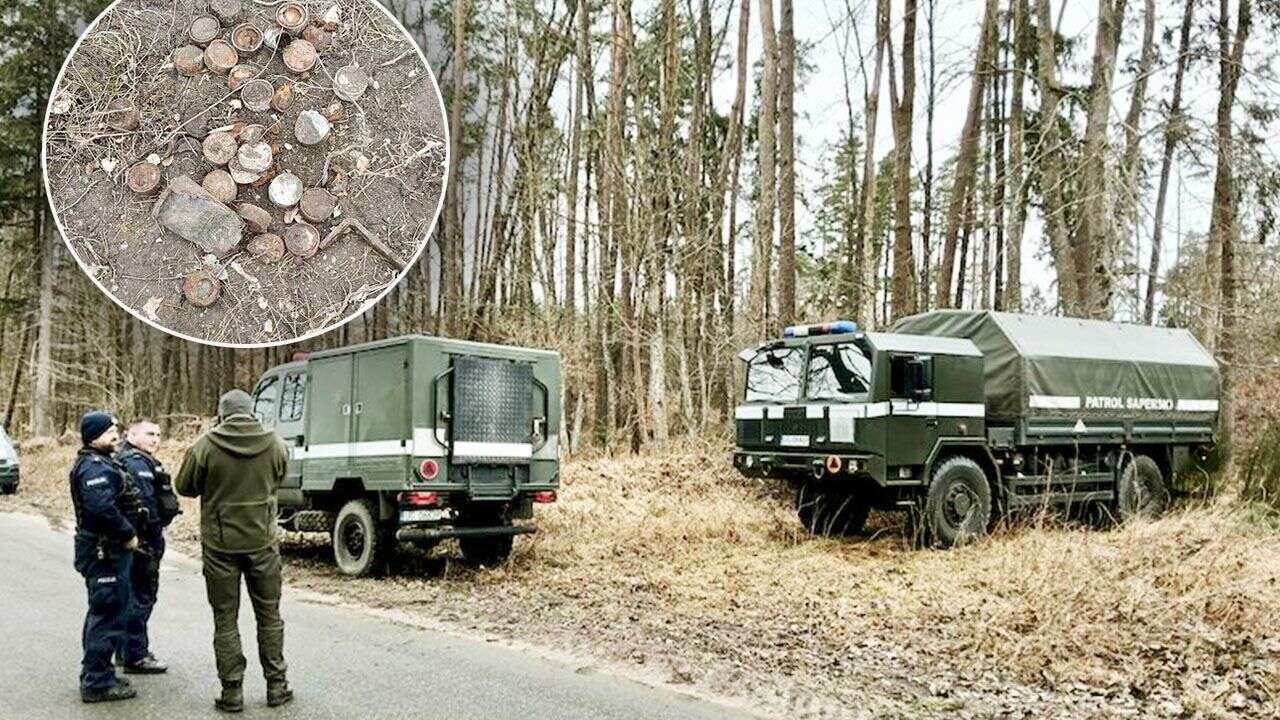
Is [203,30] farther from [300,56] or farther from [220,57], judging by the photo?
[300,56]

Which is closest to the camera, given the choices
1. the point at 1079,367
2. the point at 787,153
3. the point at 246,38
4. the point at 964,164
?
the point at 246,38

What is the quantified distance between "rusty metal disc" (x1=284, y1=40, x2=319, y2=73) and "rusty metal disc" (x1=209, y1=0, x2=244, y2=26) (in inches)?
18.6

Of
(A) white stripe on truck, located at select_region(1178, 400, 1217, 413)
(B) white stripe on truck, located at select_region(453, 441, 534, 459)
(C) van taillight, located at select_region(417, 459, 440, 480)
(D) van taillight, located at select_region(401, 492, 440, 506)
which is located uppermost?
(A) white stripe on truck, located at select_region(1178, 400, 1217, 413)

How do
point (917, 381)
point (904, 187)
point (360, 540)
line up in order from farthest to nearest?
point (904, 187)
point (917, 381)
point (360, 540)

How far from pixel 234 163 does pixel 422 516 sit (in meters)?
3.71

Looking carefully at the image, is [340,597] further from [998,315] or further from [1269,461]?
[1269,461]

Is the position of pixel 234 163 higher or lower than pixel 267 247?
higher

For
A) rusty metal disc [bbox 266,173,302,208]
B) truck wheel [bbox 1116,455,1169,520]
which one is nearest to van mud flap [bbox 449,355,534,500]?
rusty metal disc [bbox 266,173,302,208]

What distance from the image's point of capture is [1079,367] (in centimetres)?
1326

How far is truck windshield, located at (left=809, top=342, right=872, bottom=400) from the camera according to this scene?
11578mm

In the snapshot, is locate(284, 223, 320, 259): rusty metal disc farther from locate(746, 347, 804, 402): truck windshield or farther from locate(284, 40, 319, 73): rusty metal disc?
locate(746, 347, 804, 402): truck windshield

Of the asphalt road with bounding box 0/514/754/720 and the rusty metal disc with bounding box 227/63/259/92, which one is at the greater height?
the rusty metal disc with bounding box 227/63/259/92

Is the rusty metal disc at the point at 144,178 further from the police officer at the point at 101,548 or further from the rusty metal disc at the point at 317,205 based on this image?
the police officer at the point at 101,548

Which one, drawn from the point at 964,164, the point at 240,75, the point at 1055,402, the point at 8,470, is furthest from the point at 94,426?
the point at 8,470
